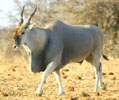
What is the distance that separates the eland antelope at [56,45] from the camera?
754 centimetres

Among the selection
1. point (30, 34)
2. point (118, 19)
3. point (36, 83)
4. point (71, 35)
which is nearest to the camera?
point (30, 34)

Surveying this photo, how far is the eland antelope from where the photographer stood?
7542mm

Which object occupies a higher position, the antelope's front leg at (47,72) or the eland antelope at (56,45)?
the eland antelope at (56,45)

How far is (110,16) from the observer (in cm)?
2091

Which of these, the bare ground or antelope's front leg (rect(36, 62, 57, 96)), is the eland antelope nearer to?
antelope's front leg (rect(36, 62, 57, 96))

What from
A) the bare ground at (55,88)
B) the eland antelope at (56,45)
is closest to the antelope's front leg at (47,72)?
the eland antelope at (56,45)

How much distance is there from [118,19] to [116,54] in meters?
1.99

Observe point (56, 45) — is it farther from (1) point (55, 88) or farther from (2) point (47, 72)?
(1) point (55, 88)

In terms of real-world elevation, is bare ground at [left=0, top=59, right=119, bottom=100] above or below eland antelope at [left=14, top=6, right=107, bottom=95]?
below

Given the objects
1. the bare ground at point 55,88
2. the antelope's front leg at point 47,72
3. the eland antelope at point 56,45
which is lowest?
the bare ground at point 55,88

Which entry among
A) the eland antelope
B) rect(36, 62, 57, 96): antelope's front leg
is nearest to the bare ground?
rect(36, 62, 57, 96): antelope's front leg

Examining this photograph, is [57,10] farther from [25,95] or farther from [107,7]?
[25,95]

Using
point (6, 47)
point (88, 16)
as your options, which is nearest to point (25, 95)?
point (6, 47)

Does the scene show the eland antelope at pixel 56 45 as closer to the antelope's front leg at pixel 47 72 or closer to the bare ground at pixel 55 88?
the antelope's front leg at pixel 47 72
